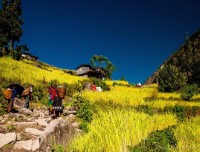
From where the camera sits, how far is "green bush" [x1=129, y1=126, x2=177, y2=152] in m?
5.27

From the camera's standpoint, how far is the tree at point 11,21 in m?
50.2

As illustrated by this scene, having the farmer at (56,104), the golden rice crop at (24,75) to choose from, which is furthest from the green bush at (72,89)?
the farmer at (56,104)

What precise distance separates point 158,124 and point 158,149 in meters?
2.43

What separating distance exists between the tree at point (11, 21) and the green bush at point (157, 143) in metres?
47.7

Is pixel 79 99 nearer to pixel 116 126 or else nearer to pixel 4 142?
pixel 4 142

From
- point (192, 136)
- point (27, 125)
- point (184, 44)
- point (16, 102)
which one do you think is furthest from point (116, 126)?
point (184, 44)

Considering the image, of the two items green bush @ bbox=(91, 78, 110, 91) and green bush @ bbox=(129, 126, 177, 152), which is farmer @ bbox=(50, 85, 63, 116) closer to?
green bush @ bbox=(129, 126, 177, 152)

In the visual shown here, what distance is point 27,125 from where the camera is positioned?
9578 millimetres

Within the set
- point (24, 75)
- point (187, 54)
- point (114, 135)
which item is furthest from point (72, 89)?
point (187, 54)

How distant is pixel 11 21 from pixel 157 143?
49.9 m

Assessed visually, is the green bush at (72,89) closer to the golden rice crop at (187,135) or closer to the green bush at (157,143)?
the golden rice crop at (187,135)

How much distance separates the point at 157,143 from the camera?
5.57 m

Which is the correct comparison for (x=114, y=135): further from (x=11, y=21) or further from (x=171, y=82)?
(x=11, y=21)

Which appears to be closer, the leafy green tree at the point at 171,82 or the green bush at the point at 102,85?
the green bush at the point at 102,85
